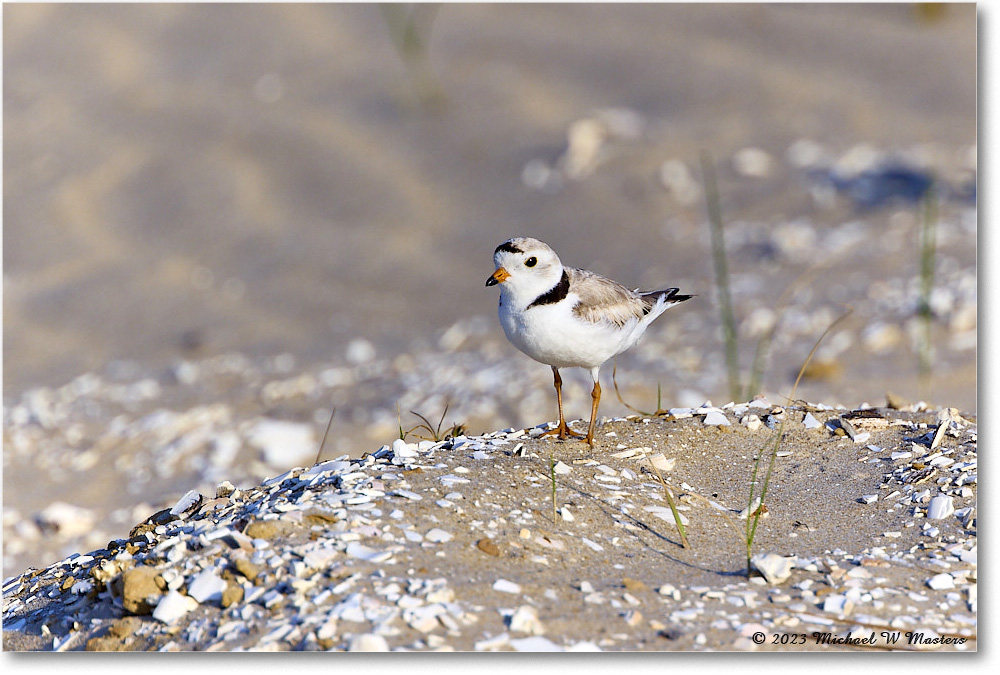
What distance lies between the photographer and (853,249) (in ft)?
24.5

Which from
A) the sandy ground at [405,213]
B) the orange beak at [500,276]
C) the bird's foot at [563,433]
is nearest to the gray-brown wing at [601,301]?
the orange beak at [500,276]

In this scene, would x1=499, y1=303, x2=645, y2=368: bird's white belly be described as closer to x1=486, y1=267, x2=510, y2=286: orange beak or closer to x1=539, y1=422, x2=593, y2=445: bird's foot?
x1=486, y1=267, x2=510, y2=286: orange beak

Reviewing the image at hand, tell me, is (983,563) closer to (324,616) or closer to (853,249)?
(324,616)

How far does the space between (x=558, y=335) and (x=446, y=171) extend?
18.4ft

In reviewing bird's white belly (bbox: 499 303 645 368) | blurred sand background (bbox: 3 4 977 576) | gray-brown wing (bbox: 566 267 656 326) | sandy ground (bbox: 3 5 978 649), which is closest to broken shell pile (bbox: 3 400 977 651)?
bird's white belly (bbox: 499 303 645 368)

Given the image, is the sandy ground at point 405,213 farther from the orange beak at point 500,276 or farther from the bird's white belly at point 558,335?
the orange beak at point 500,276

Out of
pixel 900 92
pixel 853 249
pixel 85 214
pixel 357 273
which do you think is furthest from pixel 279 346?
pixel 900 92

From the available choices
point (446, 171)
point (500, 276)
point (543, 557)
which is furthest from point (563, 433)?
point (446, 171)

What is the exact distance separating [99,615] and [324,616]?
854 mm

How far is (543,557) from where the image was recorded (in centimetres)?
298

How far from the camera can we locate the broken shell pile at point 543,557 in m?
2.67

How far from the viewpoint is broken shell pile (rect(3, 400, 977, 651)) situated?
2.67 m

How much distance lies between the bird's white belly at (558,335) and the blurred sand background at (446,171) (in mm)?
2592

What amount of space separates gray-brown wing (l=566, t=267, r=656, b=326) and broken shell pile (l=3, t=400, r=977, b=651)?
18.9 inches
